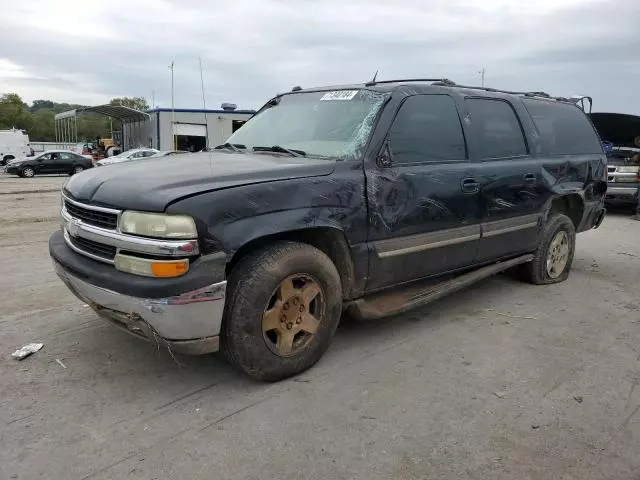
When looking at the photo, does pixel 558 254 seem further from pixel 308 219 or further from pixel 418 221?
pixel 308 219

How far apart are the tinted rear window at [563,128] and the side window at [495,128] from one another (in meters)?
0.43

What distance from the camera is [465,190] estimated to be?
170 inches

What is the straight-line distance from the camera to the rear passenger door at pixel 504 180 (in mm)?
4602

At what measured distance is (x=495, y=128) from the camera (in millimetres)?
4883

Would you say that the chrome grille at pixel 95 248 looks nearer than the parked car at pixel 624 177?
Yes

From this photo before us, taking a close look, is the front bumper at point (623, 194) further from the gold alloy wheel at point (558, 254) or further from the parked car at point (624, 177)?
the gold alloy wheel at point (558, 254)

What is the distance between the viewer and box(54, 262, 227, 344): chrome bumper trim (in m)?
2.88

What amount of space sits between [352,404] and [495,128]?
9.65 ft

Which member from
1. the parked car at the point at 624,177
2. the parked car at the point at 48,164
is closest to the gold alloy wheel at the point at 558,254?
the parked car at the point at 624,177

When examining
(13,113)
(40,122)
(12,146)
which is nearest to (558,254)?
(12,146)

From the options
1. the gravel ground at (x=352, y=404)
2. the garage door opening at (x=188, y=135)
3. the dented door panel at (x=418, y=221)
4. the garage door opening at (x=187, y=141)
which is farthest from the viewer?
the garage door opening at (x=187, y=141)

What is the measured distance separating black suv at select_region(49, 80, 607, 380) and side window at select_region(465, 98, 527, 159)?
0.06 feet

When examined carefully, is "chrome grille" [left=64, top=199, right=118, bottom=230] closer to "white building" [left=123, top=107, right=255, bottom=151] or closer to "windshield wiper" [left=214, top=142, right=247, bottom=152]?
"windshield wiper" [left=214, top=142, right=247, bottom=152]

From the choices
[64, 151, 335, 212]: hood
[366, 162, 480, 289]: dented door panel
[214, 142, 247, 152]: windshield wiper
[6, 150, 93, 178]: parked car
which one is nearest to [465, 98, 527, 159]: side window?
[366, 162, 480, 289]: dented door panel
